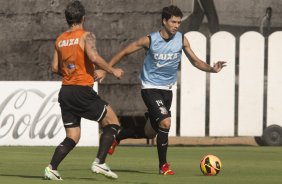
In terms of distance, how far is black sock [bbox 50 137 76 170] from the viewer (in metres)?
12.1

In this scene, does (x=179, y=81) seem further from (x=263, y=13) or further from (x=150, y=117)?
(x=150, y=117)

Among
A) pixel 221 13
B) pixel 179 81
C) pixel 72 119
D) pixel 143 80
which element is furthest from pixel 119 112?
pixel 72 119

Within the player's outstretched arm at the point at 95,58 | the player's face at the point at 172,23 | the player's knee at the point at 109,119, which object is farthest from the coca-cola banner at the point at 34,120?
the player's outstretched arm at the point at 95,58

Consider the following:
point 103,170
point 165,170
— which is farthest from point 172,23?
point 103,170

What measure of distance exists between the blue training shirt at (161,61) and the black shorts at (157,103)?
87 millimetres

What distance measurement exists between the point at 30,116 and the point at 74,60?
745 cm

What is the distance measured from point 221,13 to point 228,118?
2.19 meters

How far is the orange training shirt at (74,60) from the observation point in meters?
12.3

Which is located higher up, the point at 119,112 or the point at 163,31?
the point at 163,31

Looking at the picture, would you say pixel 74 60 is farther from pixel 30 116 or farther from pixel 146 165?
pixel 30 116

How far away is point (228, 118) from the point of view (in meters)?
20.5

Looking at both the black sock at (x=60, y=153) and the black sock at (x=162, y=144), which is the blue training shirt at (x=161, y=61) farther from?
the black sock at (x=60, y=153)

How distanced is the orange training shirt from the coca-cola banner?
718 centimetres

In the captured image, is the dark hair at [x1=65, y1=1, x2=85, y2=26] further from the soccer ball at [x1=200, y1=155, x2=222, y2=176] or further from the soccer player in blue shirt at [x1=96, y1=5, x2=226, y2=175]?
the soccer ball at [x1=200, y1=155, x2=222, y2=176]
